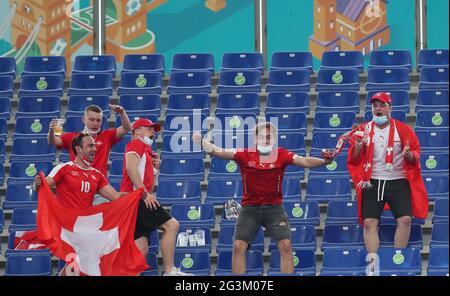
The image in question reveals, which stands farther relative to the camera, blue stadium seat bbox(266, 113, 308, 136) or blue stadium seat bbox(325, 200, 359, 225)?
blue stadium seat bbox(266, 113, 308, 136)

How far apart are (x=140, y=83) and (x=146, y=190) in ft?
14.1

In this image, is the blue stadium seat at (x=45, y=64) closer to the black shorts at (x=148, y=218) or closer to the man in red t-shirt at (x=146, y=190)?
the man in red t-shirt at (x=146, y=190)

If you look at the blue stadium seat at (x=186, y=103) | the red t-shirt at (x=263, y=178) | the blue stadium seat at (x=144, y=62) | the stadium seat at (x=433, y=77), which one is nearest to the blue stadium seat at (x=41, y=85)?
the blue stadium seat at (x=144, y=62)

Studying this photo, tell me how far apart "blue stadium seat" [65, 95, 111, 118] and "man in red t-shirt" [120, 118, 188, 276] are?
11.0ft

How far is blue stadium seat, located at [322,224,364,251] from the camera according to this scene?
1505 cm

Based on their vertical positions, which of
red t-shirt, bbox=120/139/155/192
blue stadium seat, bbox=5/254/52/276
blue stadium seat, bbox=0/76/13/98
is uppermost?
blue stadium seat, bbox=0/76/13/98

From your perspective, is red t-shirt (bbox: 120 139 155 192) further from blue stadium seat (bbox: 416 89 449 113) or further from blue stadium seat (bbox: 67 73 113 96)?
blue stadium seat (bbox: 416 89 449 113)

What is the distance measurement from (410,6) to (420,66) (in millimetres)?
1242

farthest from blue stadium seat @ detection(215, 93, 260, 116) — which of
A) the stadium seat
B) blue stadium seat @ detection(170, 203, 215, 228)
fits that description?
blue stadium seat @ detection(170, 203, 215, 228)

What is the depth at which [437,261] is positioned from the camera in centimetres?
1434

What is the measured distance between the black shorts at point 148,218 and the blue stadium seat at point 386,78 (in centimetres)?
455

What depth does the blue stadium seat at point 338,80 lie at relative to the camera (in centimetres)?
1791

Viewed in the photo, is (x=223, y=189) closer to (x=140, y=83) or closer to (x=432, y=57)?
(x=140, y=83)
